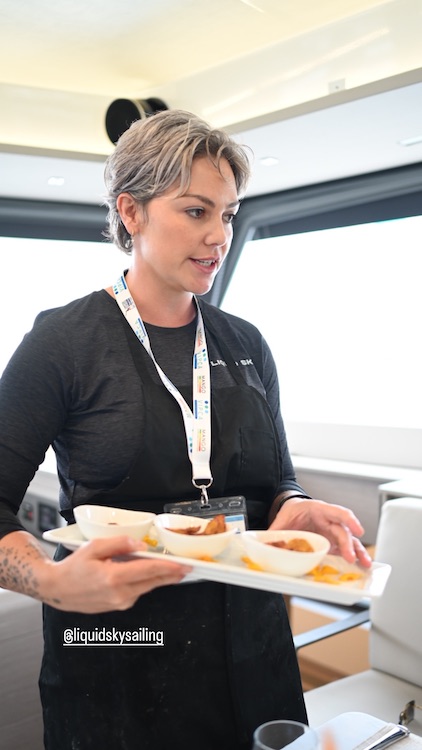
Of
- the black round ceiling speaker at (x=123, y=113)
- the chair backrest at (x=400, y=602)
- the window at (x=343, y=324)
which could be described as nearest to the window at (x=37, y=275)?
the window at (x=343, y=324)

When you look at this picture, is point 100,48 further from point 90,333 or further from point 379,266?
point 90,333

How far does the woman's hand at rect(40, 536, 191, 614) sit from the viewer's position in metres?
1.00

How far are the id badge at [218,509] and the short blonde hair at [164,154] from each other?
590 mm

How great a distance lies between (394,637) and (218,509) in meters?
1.23

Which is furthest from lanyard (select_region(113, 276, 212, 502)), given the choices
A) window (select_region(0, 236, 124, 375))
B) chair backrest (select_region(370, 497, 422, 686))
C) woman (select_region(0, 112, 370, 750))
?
window (select_region(0, 236, 124, 375))

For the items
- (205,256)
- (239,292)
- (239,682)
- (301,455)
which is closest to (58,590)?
(239,682)

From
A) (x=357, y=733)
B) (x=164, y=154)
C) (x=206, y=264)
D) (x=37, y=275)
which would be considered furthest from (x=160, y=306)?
(x=37, y=275)

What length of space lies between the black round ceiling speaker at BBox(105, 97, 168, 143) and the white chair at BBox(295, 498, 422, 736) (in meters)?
2.21

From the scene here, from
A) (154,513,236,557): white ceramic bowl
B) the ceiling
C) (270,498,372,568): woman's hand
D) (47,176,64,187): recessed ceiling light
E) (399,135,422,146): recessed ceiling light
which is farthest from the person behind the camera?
(47,176,64,187): recessed ceiling light

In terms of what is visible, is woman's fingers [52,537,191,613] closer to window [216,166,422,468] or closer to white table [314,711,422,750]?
white table [314,711,422,750]

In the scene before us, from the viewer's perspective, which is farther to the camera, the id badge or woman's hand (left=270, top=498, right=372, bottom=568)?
the id badge

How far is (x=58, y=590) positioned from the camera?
1078mm

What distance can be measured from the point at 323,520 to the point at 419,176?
2493 millimetres

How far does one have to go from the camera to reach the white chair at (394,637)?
2203 millimetres
